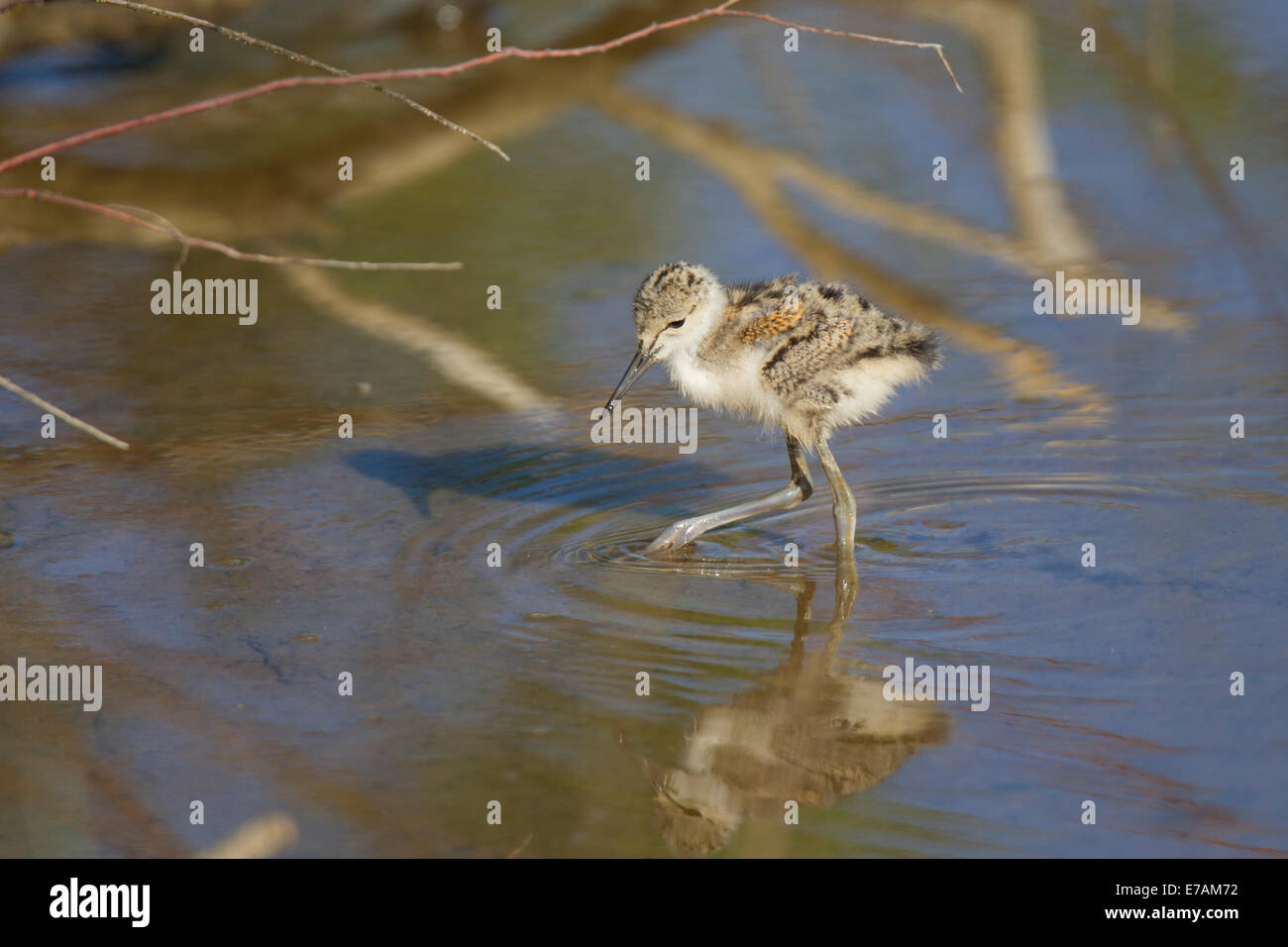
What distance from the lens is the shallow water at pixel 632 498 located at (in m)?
4.39

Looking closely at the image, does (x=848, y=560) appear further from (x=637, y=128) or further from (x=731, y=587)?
(x=637, y=128)

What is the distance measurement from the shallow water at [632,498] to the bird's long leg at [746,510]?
0.10 m

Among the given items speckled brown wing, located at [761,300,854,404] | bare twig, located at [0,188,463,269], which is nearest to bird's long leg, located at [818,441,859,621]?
speckled brown wing, located at [761,300,854,404]

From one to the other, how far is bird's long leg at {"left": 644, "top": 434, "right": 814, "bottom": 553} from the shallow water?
0.10m

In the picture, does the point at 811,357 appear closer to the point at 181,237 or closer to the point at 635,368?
the point at 635,368

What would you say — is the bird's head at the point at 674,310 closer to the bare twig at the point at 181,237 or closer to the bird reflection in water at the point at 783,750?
the bird reflection in water at the point at 783,750

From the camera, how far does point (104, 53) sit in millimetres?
12656

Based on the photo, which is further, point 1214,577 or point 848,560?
point 848,560

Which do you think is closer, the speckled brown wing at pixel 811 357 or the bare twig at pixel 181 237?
the bare twig at pixel 181 237

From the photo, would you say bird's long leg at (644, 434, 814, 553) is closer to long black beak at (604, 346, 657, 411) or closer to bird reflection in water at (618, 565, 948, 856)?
long black beak at (604, 346, 657, 411)

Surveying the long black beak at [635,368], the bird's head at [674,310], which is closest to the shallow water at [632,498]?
the long black beak at [635,368]

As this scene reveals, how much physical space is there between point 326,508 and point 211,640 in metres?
1.17

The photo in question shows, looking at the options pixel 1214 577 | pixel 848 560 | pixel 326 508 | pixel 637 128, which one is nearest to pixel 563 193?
pixel 637 128

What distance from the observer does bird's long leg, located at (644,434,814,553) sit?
597 cm
